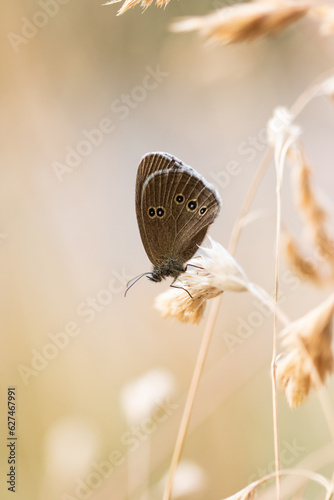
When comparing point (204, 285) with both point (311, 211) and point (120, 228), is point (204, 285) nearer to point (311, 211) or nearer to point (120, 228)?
point (311, 211)

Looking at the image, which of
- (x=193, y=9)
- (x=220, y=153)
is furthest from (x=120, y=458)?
(x=193, y=9)

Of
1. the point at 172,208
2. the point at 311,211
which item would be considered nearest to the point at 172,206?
the point at 172,208

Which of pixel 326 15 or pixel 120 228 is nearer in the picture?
pixel 326 15

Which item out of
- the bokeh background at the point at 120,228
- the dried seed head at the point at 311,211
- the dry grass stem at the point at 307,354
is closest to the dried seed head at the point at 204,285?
the dry grass stem at the point at 307,354

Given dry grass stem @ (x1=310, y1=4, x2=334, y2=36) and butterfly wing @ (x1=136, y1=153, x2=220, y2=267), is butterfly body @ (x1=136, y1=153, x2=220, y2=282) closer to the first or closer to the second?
butterfly wing @ (x1=136, y1=153, x2=220, y2=267)

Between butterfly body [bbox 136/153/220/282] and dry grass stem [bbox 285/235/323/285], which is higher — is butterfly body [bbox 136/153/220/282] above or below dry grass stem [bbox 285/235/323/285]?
above

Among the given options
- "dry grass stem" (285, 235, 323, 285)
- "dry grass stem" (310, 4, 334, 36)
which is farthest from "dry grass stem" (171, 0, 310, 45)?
"dry grass stem" (285, 235, 323, 285)
